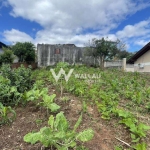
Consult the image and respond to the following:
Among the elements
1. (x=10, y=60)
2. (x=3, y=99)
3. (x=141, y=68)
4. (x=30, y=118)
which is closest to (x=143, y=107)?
(x=30, y=118)

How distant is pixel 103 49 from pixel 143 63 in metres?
3.26

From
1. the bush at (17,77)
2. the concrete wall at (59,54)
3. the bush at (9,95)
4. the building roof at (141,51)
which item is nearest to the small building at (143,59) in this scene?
Result: the building roof at (141,51)

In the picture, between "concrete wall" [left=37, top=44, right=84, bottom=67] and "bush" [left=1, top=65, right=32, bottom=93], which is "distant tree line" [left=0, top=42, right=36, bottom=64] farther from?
"bush" [left=1, top=65, right=32, bottom=93]

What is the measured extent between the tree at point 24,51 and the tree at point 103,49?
17.9ft

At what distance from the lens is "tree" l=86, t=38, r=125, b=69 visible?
12336mm

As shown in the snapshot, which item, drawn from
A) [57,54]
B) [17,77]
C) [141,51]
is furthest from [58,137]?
[57,54]

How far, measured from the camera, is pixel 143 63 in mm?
10750

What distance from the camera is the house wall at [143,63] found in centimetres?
1019

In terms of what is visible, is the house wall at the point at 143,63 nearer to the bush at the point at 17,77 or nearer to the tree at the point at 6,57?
the bush at the point at 17,77

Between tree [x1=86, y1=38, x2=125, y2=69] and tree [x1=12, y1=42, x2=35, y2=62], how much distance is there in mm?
5465

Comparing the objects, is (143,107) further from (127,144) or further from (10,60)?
(10,60)

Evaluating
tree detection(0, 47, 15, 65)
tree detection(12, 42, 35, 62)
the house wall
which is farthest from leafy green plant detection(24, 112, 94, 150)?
tree detection(12, 42, 35, 62)

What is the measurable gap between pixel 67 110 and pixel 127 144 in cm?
105

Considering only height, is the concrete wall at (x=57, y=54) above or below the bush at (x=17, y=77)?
above
